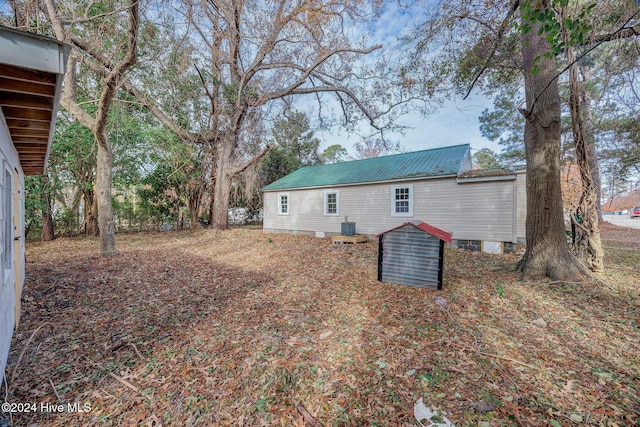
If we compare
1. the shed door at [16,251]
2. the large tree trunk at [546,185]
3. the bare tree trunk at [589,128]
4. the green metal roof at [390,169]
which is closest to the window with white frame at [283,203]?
the green metal roof at [390,169]

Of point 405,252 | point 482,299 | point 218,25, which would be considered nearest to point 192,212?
point 218,25

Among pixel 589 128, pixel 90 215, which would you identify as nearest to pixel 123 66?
pixel 90 215

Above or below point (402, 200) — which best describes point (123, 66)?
above

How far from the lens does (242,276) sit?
5.78 m

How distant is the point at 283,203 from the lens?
46.5ft

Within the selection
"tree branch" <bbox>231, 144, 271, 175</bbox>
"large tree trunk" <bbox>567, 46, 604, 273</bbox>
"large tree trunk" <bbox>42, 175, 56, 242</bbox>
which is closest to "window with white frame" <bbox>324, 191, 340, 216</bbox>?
"tree branch" <bbox>231, 144, 271, 175</bbox>

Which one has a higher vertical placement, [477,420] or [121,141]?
[121,141]

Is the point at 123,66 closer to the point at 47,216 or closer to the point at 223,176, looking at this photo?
the point at 223,176

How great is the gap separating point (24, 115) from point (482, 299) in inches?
269

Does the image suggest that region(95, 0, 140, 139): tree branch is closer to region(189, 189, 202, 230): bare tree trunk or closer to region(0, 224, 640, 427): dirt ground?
region(0, 224, 640, 427): dirt ground

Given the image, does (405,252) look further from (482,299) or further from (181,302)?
(181,302)

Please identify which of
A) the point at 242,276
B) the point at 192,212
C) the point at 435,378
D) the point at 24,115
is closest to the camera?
the point at 435,378

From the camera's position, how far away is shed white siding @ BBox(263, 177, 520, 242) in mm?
8086

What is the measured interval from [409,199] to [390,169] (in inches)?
73.1
